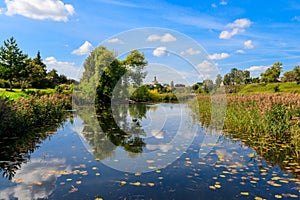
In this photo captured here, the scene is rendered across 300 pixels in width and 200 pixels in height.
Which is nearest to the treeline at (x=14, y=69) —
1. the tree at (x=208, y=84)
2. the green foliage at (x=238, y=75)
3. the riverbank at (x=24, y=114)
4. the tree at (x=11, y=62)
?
the tree at (x=11, y=62)

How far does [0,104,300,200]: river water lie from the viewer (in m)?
3.69

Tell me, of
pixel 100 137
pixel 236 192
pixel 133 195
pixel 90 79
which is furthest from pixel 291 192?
pixel 90 79

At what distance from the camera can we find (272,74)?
45.6 m

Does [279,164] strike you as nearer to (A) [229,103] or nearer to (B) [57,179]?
(B) [57,179]

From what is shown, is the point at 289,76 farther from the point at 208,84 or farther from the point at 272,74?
the point at 208,84

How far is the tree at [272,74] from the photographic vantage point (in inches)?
1791

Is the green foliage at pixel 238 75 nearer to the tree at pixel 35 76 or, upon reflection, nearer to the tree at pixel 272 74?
the tree at pixel 272 74

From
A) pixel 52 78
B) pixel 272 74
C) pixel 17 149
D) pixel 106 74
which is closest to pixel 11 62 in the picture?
pixel 52 78

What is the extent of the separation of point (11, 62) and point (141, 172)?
33279mm

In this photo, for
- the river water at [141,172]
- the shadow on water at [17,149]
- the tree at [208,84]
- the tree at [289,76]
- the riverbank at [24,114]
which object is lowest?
the river water at [141,172]

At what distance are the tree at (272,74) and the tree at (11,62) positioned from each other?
40.6 m

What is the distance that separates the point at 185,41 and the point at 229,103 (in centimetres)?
782

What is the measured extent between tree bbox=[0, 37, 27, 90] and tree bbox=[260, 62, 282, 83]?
4062 centimetres

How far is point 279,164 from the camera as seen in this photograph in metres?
5.16
